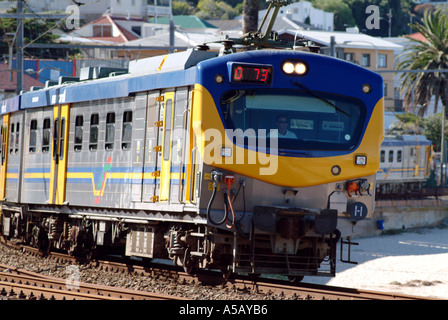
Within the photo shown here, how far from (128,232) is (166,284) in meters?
1.69

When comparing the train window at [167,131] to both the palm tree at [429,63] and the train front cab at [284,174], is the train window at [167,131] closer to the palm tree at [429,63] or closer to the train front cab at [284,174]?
the train front cab at [284,174]

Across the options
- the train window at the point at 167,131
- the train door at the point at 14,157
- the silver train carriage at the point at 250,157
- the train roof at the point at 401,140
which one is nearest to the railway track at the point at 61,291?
the silver train carriage at the point at 250,157

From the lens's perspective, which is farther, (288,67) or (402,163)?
(402,163)

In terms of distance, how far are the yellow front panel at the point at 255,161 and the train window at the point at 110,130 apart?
348 centimetres

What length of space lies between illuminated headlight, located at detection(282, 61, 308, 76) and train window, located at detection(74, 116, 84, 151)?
18.8 ft

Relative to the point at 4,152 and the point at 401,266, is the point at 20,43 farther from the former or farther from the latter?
the point at 401,266

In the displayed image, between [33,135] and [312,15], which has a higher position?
[312,15]

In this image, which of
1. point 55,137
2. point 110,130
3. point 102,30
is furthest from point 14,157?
point 102,30

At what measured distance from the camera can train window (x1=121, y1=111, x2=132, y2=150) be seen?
48.5ft

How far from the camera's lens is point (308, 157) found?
12398 millimetres

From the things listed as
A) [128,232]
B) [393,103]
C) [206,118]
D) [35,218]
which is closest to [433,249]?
[35,218]

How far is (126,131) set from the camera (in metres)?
14.9

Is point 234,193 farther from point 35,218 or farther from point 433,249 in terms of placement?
point 433,249

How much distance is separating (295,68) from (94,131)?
5215mm
